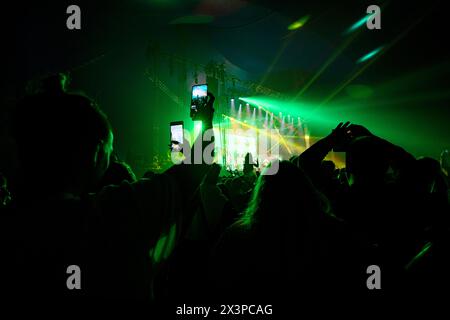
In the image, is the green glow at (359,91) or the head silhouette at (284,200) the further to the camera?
the green glow at (359,91)

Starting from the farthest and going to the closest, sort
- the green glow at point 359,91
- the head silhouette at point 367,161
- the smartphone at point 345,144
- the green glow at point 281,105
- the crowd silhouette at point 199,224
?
the green glow at point 281,105 < the green glow at point 359,91 < the smartphone at point 345,144 < the head silhouette at point 367,161 < the crowd silhouette at point 199,224

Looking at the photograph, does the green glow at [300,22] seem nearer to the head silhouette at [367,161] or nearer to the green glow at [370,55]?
the green glow at [370,55]

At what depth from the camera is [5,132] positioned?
20.3 feet

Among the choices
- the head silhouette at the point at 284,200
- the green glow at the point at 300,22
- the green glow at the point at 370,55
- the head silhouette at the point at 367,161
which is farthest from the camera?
the green glow at the point at 370,55

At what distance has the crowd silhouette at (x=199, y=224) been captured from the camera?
36.6 inches

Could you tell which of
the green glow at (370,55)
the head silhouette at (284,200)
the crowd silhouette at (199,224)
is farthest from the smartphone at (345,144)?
the green glow at (370,55)

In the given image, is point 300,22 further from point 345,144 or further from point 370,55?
point 345,144

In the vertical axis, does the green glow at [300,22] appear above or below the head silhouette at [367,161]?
above

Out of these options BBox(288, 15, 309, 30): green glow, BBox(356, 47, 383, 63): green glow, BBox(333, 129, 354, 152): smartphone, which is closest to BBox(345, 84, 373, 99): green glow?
BBox(356, 47, 383, 63): green glow

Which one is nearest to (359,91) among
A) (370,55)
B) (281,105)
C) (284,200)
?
(370,55)

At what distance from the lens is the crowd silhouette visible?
3.05 feet

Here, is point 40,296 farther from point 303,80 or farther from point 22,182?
point 303,80

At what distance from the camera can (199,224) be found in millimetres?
3096
